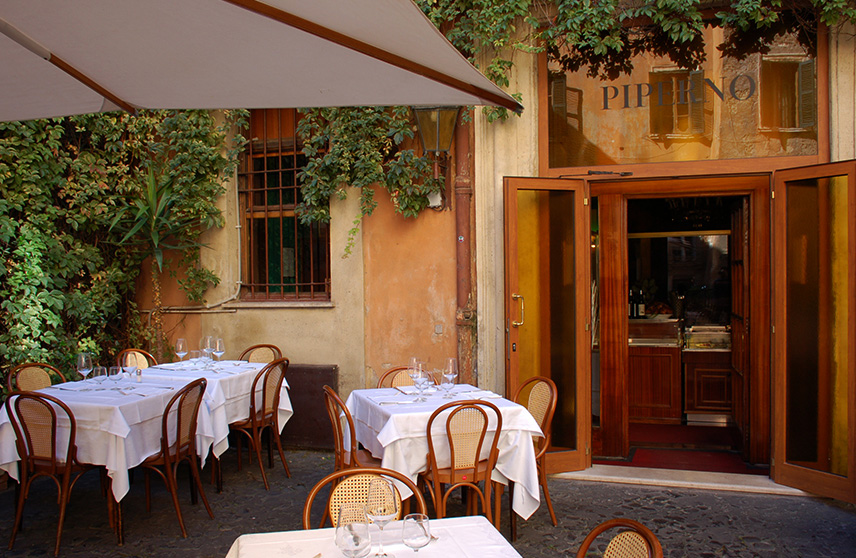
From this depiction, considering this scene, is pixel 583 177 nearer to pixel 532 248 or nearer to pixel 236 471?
pixel 532 248

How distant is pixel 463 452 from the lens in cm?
394

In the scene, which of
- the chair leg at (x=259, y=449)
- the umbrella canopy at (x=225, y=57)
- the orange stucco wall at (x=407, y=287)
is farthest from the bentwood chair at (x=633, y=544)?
the orange stucco wall at (x=407, y=287)

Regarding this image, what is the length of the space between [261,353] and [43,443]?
2.54m

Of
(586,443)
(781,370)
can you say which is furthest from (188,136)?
(781,370)

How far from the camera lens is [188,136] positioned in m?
6.80

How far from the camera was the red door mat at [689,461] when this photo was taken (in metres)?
5.67

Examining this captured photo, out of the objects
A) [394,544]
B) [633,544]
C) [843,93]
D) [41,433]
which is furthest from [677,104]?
[41,433]

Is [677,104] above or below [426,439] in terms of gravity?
above

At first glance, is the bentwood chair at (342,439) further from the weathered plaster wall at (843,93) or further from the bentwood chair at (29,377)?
the weathered plaster wall at (843,93)

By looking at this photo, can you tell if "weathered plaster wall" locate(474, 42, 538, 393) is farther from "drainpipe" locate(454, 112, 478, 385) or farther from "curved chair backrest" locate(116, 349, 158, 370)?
"curved chair backrest" locate(116, 349, 158, 370)

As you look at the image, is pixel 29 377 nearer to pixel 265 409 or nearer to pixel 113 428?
pixel 113 428

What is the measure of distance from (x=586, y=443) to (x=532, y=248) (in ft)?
5.62

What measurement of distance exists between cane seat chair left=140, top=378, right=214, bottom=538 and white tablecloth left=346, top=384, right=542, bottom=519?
1.18 metres

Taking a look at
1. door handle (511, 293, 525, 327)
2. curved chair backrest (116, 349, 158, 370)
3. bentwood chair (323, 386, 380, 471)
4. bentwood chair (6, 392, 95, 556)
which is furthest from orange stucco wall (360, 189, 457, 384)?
bentwood chair (6, 392, 95, 556)
